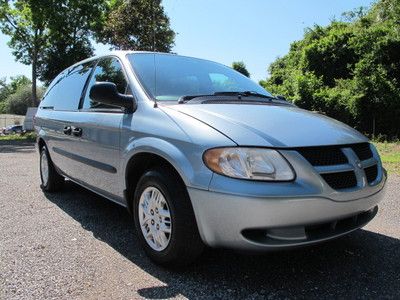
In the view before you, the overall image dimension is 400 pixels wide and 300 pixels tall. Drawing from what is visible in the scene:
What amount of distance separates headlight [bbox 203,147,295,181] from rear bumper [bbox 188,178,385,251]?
0.15m

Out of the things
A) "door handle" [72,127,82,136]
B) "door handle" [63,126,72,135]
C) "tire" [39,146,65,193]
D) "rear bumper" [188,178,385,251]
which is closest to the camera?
"rear bumper" [188,178,385,251]

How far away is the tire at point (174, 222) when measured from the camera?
307cm

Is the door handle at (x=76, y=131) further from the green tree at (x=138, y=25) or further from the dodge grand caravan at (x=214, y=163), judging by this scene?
the green tree at (x=138, y=25)

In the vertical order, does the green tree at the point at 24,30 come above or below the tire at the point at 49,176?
above

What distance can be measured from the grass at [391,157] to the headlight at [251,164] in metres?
6.13

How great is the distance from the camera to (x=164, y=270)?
3.38m

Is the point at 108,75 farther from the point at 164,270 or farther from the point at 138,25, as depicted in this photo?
the point at 138,25

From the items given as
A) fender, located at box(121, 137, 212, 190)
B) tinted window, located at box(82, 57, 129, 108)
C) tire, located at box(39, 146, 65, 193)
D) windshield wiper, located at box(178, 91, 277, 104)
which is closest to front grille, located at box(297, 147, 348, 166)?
fender, located at box(121, 137, 212, 190)

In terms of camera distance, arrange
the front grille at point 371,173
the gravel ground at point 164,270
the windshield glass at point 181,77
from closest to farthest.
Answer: the gravel ground at point 164,270 → the front grille at point 371,173 → the windshield glass at point 181,77

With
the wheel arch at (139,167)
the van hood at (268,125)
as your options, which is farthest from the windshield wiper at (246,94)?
the wheel arch at (139,167)

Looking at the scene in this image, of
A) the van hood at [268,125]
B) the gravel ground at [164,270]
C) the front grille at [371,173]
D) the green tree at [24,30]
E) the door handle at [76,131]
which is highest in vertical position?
the green tree at [24,30]

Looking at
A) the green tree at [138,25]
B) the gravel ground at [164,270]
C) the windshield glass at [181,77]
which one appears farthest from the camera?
the green tree at [138,25]

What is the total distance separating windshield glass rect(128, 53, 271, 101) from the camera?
390cm

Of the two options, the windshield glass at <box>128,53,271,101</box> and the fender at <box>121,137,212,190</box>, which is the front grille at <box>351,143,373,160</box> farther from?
the windshield glass at <box>128,53,271,101</box>
